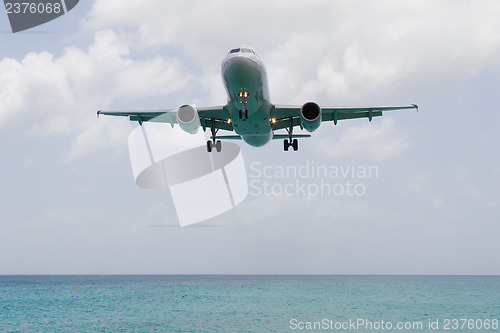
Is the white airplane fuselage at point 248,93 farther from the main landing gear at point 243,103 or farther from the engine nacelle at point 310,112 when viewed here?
the engine nacelle at point 310,112

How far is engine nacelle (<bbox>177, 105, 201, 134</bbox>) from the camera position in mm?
26547

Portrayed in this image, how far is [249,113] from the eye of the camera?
2570 centimetres

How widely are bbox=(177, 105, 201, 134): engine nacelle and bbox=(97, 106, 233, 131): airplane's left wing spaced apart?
6.45 feet

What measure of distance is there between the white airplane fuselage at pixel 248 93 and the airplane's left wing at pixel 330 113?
1.18 meters

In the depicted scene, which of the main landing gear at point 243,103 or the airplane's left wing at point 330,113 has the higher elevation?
the airplane's left wing at point 330,113

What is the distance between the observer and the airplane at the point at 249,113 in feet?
74.9

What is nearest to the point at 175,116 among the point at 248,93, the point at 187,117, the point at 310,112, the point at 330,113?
the point at 187,117

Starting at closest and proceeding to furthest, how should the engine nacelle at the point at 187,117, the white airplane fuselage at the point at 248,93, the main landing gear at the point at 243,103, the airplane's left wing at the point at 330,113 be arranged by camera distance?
the white airplane fuselage at the point at 248,93, the main landing gear at the point at 243,103, the engine nacelle at the point at 187,117, the airplane's left wing at the point at 330,113

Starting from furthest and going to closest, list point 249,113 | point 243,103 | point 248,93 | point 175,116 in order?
point 175,116
point 249,113
point 243,103
point 248,93

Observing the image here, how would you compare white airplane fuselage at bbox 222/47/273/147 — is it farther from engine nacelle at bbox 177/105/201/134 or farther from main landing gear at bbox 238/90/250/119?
engine nacelle at bbox 177/105/201/134

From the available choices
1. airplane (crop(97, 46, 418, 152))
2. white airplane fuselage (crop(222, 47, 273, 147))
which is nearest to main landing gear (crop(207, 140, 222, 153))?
airplane (crop(97, 46, 418, 152))

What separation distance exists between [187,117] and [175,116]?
3.36 metres

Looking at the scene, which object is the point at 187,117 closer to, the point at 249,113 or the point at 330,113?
the point at 249,113

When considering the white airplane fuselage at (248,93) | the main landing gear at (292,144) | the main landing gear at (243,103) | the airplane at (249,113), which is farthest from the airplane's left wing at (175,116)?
the main landing gear at (292,144)
